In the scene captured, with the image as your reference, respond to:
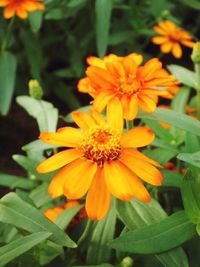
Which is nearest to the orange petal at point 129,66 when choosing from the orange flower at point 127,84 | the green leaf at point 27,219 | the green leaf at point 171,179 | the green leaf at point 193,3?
the orange flower at point 127,84

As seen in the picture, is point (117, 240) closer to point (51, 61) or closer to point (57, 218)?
point (57, 218)

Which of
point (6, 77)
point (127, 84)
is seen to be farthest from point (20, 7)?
point (127, 84)

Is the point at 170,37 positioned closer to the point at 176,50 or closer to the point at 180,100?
the point at 176,50

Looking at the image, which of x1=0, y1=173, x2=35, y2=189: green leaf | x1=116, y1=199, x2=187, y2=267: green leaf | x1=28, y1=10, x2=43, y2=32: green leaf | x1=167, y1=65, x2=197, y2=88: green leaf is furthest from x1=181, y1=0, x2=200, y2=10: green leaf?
x1=116, y1=199, x2=187, y2=267: green leaf

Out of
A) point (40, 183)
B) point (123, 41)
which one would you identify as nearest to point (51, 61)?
point (123, 41)

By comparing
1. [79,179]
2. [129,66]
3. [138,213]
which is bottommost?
[138,213]

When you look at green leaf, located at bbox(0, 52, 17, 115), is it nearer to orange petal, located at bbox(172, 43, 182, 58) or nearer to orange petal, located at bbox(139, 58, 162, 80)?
orange petal, located at bbox(172, 43, 182, 58)
